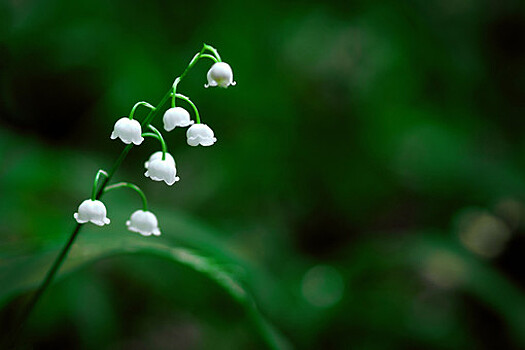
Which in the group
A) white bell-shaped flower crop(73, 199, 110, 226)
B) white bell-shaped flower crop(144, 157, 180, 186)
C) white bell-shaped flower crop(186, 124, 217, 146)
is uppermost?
white bell-shaped flower crop(186, 124, 217, 146)

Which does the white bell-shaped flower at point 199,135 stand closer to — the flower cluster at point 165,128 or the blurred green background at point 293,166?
the flower cluster at point 165,128

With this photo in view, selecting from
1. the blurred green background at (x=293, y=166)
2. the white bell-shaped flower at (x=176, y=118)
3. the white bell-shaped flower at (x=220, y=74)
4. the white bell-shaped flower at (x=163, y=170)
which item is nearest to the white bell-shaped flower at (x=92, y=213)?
the white bell-shaped flower at (x=163, y=170)

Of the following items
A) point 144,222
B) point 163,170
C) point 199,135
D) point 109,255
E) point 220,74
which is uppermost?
point 220,74

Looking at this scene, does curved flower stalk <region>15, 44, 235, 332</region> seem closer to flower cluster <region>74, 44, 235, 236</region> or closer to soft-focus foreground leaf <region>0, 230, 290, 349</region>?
flower cluster <region>74, 44, 235, 236</region>

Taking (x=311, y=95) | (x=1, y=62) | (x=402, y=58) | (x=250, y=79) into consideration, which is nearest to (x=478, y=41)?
(x=402, y=58)

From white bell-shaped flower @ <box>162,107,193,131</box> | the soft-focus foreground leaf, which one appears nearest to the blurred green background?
the soft-focus foreground leaf

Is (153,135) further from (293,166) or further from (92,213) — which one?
(293,166)

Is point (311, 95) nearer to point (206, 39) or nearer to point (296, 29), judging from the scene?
point (296, 29)

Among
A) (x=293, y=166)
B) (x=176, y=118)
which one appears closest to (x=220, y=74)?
(x=176, y=118)
